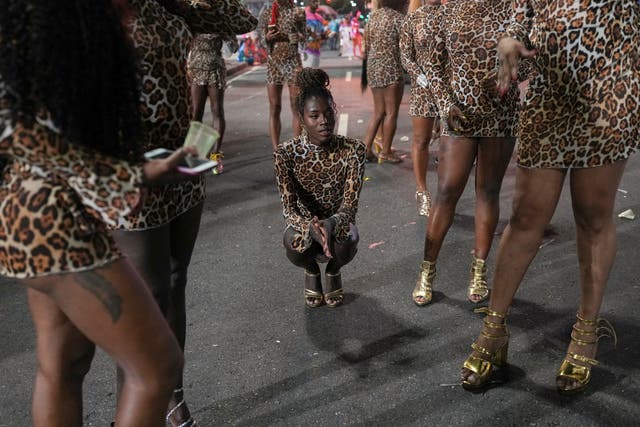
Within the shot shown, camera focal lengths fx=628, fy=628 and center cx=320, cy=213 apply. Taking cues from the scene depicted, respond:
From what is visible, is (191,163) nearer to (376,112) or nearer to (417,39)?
(417,39)

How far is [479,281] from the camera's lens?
3793mm

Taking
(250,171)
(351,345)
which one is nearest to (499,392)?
(351,345)

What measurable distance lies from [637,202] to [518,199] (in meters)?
3.39

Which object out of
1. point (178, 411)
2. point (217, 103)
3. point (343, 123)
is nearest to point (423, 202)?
point (217, 103)

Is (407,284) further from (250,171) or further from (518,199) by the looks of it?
(250,171)

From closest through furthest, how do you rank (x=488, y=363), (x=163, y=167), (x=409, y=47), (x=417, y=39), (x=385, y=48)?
(x=163, y=167), (x=488, y=363), (x=417, y=39), (x=409, y=47), (x=385, y=48)

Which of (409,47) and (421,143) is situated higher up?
(409,47)

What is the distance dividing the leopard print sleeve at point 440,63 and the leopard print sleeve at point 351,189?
0.53 metres

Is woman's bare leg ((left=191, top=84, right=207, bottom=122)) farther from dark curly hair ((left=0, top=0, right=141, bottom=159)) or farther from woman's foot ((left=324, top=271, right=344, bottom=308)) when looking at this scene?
dark curly hair ((left=0, top=0, right=141, bottom=159))

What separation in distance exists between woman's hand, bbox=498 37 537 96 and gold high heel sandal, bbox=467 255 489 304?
5.18 ft

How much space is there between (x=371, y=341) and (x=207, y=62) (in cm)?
449

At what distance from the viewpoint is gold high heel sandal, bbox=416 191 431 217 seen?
5469 mm

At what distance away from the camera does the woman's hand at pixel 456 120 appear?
3359 mm

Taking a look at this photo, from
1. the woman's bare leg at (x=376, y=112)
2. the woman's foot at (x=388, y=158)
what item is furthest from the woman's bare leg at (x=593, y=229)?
the woman's foot at (x=388, y=158)
